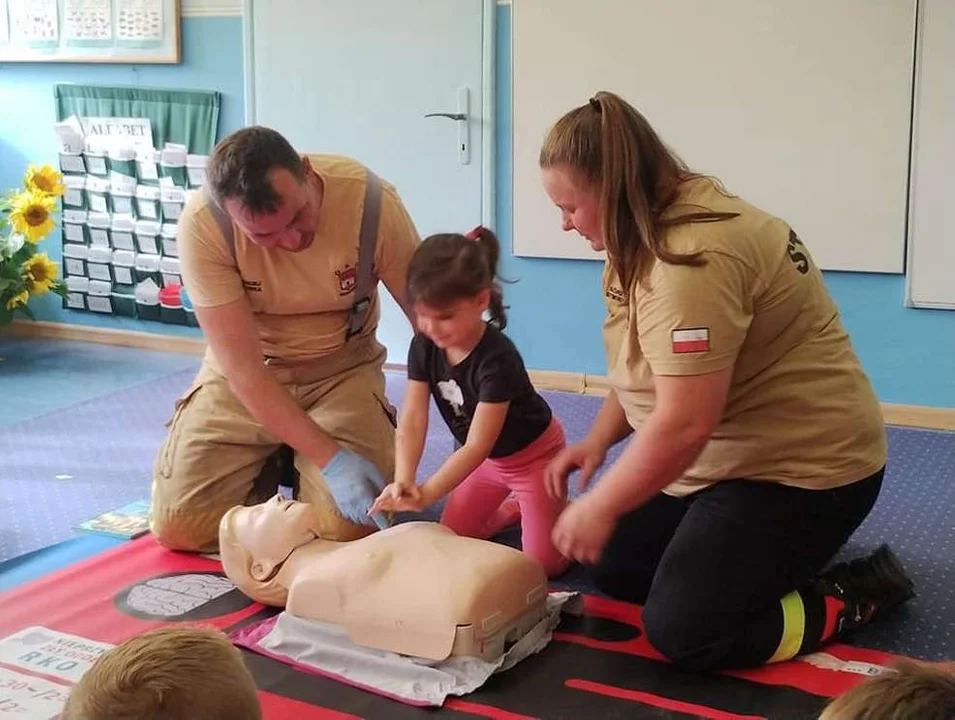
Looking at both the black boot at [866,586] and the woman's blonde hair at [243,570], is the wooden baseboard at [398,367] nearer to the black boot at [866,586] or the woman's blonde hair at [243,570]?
the black boot at [866,586]

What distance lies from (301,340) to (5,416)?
1.34m

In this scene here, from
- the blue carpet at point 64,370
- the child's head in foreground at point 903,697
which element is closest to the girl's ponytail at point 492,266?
the child's head in foreground at point 903,697

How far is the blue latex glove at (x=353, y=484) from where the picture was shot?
75.4 inches

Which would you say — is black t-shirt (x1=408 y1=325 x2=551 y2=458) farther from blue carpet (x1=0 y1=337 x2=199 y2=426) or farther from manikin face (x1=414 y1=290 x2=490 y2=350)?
blue carpet (x1=0 y1=337 x2=199 y2=426)

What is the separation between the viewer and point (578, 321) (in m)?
3.26

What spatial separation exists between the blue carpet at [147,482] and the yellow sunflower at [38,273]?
0.54 m

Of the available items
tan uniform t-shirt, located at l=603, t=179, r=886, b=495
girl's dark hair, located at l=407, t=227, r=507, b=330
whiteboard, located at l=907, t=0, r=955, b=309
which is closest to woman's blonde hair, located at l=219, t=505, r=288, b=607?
girl's dark hair, located at l=407, t=227, r=507, b=330

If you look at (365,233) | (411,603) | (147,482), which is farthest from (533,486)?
(147,482)

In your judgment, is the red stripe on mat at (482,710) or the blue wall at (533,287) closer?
the red stripe on mat at (482,710)

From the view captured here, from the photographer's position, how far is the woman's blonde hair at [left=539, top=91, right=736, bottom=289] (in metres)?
1.40

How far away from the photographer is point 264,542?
5.75ft

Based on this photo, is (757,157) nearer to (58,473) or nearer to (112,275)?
(58,473)

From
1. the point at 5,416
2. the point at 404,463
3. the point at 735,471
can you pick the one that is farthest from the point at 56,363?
the point at 735,471

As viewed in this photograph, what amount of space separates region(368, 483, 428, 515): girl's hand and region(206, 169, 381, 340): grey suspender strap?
401 mm
